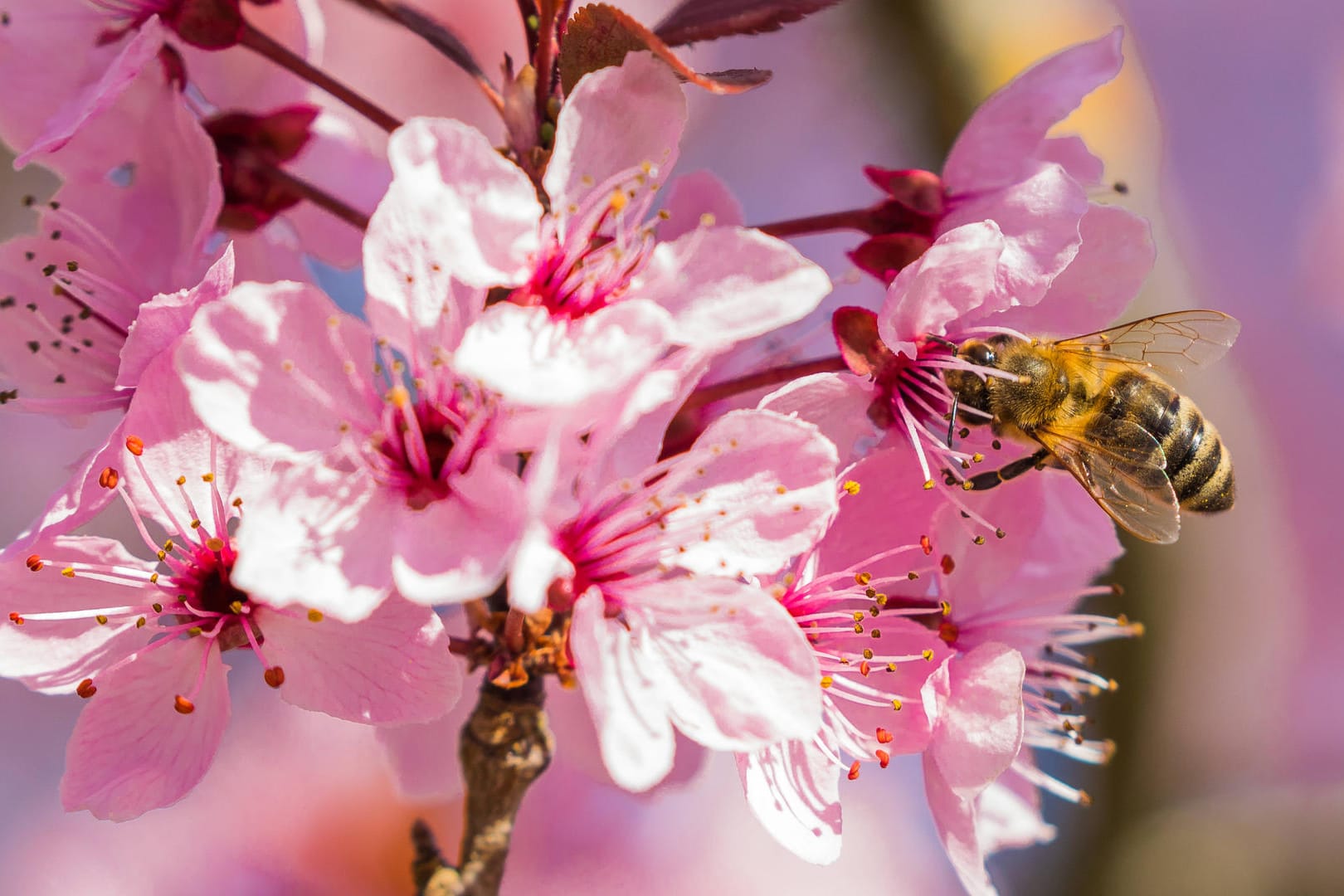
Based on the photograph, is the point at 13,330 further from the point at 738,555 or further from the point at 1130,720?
the point at 1130,720

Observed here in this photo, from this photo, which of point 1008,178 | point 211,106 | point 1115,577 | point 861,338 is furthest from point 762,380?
point 1115,577

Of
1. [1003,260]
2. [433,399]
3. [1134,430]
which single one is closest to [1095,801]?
[1134,430]

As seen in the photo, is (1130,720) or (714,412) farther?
(1130,720)

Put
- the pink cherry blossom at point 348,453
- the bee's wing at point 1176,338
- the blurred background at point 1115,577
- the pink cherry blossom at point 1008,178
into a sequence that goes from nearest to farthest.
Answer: the pink cherry blossom at point 348,453 < the pink cherry blossom at point 1008,178 < the bee's wing at point 1176,338 < the blurred background at point 1115,577

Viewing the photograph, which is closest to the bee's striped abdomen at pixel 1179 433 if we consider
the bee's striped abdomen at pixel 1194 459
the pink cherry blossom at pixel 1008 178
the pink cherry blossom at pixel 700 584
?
the bee's striped abdomen at pixel 1194 459

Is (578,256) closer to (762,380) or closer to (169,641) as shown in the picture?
(762,380)

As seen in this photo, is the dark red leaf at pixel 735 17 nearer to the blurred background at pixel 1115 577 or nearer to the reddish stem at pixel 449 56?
the reddish stem at pixel 449 56

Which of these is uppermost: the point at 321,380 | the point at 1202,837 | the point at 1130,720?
the point at 321,380
